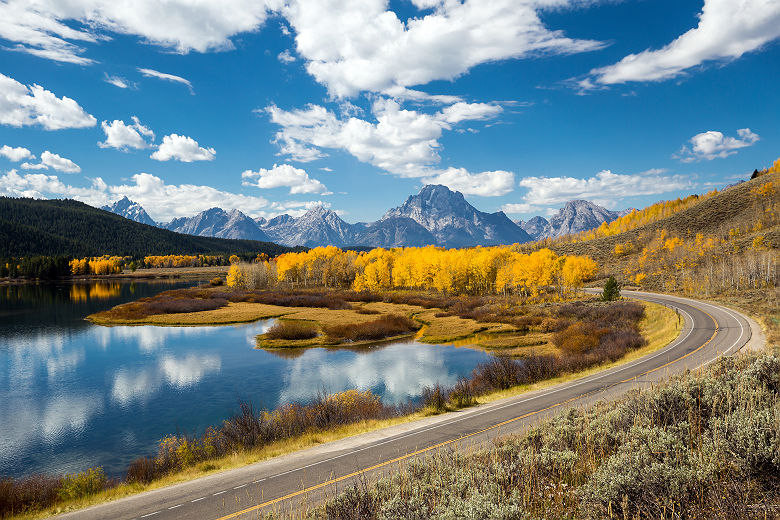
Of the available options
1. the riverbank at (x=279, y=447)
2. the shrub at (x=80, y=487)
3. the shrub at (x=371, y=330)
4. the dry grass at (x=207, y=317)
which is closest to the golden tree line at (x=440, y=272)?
the shrub at (x=371, y=330)

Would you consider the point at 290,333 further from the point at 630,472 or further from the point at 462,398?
the point at 630,472

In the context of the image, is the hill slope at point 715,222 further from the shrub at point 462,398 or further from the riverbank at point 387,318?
the shrub at point 462,398

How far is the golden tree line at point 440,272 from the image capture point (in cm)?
9569

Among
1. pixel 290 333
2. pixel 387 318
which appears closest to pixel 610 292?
pixel 387 318

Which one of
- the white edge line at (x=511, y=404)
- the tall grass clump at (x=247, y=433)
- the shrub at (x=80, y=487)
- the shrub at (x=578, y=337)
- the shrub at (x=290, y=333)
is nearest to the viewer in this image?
the shrub at (x=80, y=487)

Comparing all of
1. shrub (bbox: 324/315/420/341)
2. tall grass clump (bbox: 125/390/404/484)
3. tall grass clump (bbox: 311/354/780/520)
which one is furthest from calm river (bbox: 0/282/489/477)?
tall grass clump (bbox: 311/354/780/520)

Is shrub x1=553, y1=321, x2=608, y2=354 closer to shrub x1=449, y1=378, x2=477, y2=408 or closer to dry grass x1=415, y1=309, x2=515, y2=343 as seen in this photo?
dry grass x1=415, y1=309, x2=515, y2=343

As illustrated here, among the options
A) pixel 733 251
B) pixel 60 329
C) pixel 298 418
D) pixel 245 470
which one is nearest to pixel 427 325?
pixel 298 418

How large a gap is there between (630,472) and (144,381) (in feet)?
144

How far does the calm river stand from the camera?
25984 millimetres

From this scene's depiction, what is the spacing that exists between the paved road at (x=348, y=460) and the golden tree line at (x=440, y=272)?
6576 cm

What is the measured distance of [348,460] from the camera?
17344 millimetres

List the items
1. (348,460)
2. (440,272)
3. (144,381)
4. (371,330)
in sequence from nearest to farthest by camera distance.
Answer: (348,460) → (144,381) → (371,330) → (440,272)

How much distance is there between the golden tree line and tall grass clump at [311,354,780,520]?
81.3 metres
